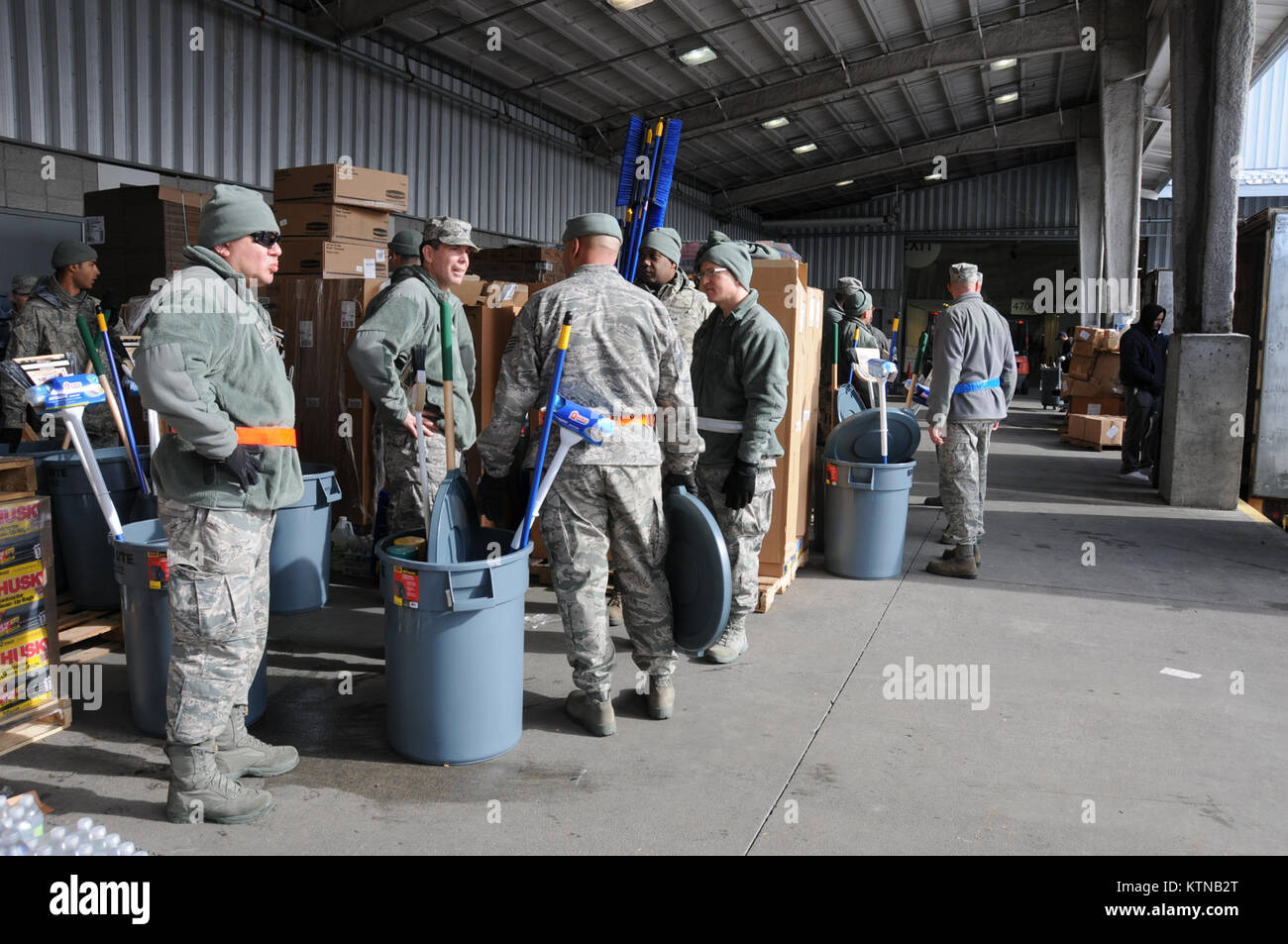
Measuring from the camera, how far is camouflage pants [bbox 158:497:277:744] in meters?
2.87

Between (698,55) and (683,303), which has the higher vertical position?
(698,55)

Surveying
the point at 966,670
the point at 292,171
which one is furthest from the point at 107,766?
the point at 292,171

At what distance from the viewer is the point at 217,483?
2.87m

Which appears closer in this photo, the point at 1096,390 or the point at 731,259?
the point at 731,259

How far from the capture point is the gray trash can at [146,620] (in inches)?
131

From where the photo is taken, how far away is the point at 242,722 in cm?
331

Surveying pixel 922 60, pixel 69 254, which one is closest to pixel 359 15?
pixel 69 254

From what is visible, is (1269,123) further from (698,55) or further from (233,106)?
(233,106)

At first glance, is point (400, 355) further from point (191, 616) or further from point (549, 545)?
point (191, 616)

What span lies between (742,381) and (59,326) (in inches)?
186

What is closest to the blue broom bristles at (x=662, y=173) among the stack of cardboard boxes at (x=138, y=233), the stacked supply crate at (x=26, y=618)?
the stacked supply crate at (x=26, y=618)

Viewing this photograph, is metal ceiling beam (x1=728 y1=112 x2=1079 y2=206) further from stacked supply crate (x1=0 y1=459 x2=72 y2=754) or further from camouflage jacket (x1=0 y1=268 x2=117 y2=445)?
stacked supply crate (x1=0 y1=459 x2=72 y2=754)

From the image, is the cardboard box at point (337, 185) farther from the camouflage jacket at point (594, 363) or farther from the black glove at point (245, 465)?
the black glove at point (245, 465)

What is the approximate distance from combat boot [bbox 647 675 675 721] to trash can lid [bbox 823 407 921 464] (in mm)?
2673
